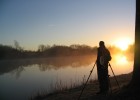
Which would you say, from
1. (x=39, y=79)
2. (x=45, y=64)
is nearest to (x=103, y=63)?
(x=39, y=79)

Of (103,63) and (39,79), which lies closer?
(103,63)

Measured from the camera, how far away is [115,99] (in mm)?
9656

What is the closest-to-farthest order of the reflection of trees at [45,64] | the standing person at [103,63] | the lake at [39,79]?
the standing person at [103,63]
the lake at [39,79]
the reflection of trees at [45,64]

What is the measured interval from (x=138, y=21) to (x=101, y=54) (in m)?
2.42

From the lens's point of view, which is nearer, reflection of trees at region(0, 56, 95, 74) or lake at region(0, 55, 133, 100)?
lake at region(0, 55, 133, 100)

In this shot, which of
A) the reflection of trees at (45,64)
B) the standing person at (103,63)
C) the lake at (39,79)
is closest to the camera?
the standing person at (103,63)

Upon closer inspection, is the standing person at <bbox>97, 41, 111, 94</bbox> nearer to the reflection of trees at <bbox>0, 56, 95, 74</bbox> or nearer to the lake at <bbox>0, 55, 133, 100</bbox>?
the lake at <bbox>0, 55, 133, 100</bbox>

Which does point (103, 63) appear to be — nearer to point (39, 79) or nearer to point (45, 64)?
point (39, 79)

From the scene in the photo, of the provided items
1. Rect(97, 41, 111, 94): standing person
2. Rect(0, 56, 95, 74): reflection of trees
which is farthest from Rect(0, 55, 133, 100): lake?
Answer: Rect(97, 41, 111, 94): standing person

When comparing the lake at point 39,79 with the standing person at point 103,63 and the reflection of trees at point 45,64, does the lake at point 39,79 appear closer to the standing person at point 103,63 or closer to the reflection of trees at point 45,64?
the reflection of trees at point 45,64

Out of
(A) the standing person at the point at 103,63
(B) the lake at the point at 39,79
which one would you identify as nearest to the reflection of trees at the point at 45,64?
(B) the lake at the point at 39,79

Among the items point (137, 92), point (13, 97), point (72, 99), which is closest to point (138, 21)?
point (137, 92)

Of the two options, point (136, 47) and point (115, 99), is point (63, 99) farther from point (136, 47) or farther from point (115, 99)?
point (136, 47)

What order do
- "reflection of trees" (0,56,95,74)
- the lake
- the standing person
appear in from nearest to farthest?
the standing person → the lake → "reflection of trees" (0,56,95,74)
